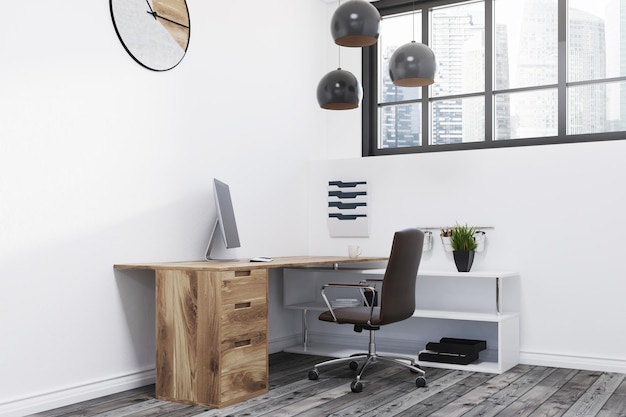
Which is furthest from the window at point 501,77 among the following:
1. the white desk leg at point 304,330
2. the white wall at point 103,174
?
the white desk leg at point 304,330

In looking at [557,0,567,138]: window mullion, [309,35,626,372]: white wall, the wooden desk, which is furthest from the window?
the wooden desk

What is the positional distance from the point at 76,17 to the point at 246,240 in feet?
6.40

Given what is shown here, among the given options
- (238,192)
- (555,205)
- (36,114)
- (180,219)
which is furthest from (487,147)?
(36,114)

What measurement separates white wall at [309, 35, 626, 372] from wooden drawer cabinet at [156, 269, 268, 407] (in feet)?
6.14

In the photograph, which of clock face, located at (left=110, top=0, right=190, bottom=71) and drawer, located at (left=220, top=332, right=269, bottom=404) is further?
clock face, located at (left=110, top=0, right=190, bottom=71)

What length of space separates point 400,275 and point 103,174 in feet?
5.83

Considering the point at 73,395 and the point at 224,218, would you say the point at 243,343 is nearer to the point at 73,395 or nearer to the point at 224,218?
the point at 224,218

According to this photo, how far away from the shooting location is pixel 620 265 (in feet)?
14.4

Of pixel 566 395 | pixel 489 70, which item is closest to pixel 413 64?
pixel 489 70

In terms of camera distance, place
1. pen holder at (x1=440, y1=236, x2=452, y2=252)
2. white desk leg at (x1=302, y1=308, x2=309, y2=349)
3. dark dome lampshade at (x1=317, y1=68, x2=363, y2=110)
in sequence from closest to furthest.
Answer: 1. dark dome lampshade at (x1=317, y1=68, x2=363, y2=110)
2. pen holder at (x1=440, y1=236, x2=452, y2=252)
3. white desk leg at (x1=302, y1=308, x2=309, y2=349)

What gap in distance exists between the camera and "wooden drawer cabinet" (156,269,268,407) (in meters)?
3.43

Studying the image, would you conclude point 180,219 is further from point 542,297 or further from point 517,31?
point 517,31

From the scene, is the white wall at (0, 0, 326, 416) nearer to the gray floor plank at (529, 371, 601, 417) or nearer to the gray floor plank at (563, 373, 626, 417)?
the gray floor plank at (529, 371, 601, 417)

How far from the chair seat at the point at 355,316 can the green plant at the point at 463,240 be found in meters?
0.96
